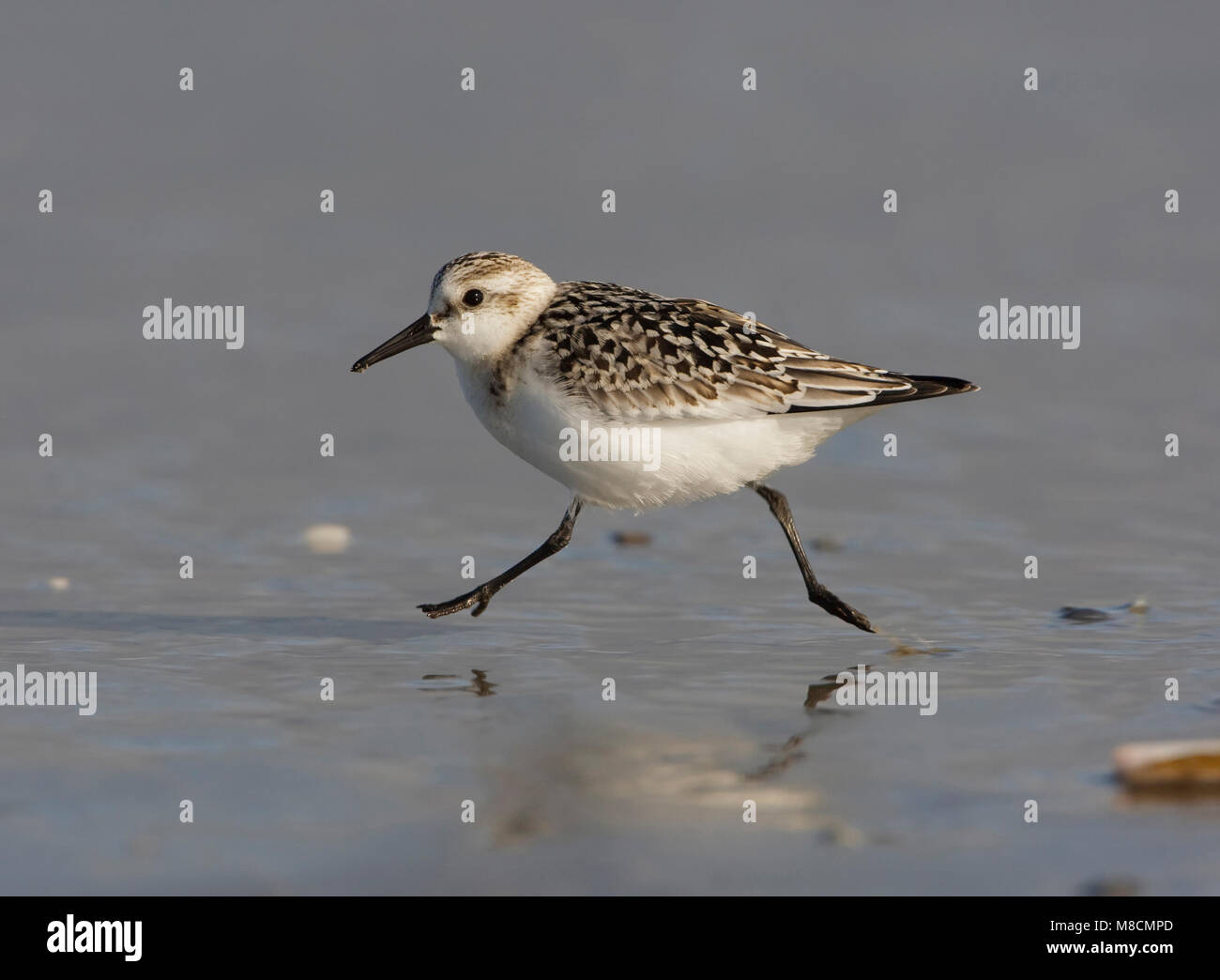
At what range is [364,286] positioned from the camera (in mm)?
11906

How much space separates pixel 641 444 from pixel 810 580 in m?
1.12

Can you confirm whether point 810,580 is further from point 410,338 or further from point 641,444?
point 410,338

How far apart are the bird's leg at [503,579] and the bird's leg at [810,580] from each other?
2.98 feet

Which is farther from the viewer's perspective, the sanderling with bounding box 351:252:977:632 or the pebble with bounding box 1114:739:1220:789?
the sanderling with bounding box 351:252:977:632

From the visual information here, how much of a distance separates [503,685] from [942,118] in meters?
8.71

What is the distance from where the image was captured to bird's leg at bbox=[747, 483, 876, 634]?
770cm

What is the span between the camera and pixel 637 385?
745 cm

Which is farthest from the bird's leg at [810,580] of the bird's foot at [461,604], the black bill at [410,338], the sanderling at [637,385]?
the black bill at [410,338]

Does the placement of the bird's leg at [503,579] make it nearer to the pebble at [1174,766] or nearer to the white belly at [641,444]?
the white belly at [641,444]

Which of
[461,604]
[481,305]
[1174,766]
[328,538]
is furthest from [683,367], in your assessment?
[1174,766]

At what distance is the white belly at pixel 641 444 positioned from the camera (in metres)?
7.46

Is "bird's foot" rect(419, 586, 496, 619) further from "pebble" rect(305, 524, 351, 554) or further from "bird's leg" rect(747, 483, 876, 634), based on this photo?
"bird's leg" rect(747, 483, 876, 634)

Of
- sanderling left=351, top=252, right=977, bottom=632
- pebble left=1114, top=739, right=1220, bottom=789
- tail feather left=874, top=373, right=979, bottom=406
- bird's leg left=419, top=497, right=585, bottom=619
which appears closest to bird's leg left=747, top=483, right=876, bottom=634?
sanderling left=351, top=252, right=977, bottom=632

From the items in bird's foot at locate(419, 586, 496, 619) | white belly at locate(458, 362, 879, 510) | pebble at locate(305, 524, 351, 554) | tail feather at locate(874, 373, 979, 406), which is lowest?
bird's foot at locate(419, 586, 496, 619)
